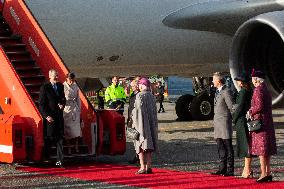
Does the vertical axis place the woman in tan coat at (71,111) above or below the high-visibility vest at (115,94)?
below

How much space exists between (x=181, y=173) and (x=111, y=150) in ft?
5.31

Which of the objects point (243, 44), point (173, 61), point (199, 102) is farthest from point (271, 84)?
point (199, 102)

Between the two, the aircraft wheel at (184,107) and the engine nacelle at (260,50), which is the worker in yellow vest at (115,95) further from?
the aircraft wheel at (184,107)

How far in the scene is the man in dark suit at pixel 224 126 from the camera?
8.33 m

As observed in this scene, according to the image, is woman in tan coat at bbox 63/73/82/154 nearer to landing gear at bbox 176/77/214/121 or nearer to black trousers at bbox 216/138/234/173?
black trousers at bbox 216/138/234/173

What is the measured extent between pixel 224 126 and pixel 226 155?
431mm

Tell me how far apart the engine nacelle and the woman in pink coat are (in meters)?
3.17

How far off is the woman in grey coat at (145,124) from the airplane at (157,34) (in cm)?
293

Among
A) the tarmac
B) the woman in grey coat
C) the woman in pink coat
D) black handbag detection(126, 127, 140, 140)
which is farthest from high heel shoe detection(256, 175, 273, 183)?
black handbag detection(126, 127, 140, 140)

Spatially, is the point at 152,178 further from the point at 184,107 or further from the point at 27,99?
the point at 184,107

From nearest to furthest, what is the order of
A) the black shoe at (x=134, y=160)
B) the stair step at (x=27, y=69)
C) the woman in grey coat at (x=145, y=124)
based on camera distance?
the woman in grey coat at (x=145, y=124)
the black shoe at (x=134, y=160)
the stair step at (x=27, y=69)

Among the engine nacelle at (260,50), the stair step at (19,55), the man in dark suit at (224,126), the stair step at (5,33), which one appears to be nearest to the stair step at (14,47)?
the stair step at (19,55)

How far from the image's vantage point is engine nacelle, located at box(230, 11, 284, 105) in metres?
11.1

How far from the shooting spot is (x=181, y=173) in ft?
28.5
